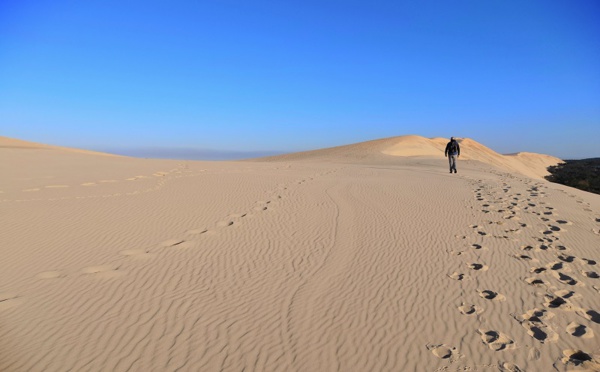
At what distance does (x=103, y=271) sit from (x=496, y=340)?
5371mm

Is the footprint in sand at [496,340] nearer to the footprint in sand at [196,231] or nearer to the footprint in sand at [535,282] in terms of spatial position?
the footprint in sand at [535,282]

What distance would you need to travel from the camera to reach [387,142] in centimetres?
4091

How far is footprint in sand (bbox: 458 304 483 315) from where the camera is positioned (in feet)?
14.0

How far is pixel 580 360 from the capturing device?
3.45 m

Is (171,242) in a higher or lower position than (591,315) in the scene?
higher

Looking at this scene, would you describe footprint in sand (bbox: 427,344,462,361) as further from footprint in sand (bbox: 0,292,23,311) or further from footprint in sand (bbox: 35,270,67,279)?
footprint in sand (bbox: 35,270,67,279)

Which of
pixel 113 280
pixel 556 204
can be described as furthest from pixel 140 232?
pixel 556 204

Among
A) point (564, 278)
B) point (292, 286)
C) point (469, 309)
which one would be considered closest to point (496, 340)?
point (469, 309)

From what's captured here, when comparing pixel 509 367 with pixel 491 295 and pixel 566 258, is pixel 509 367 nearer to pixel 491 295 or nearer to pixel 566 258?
pixel 491 295

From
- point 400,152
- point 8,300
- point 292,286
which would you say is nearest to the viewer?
point 8,300

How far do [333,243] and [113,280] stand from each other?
149 inches

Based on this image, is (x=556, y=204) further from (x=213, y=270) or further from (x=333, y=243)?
(x=213, y=270)

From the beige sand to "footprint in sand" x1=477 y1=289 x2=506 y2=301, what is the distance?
0.03m

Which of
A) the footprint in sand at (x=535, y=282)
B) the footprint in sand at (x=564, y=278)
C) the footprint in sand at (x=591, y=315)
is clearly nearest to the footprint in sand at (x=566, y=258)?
the footprint in sand at (x=564, y=278)
